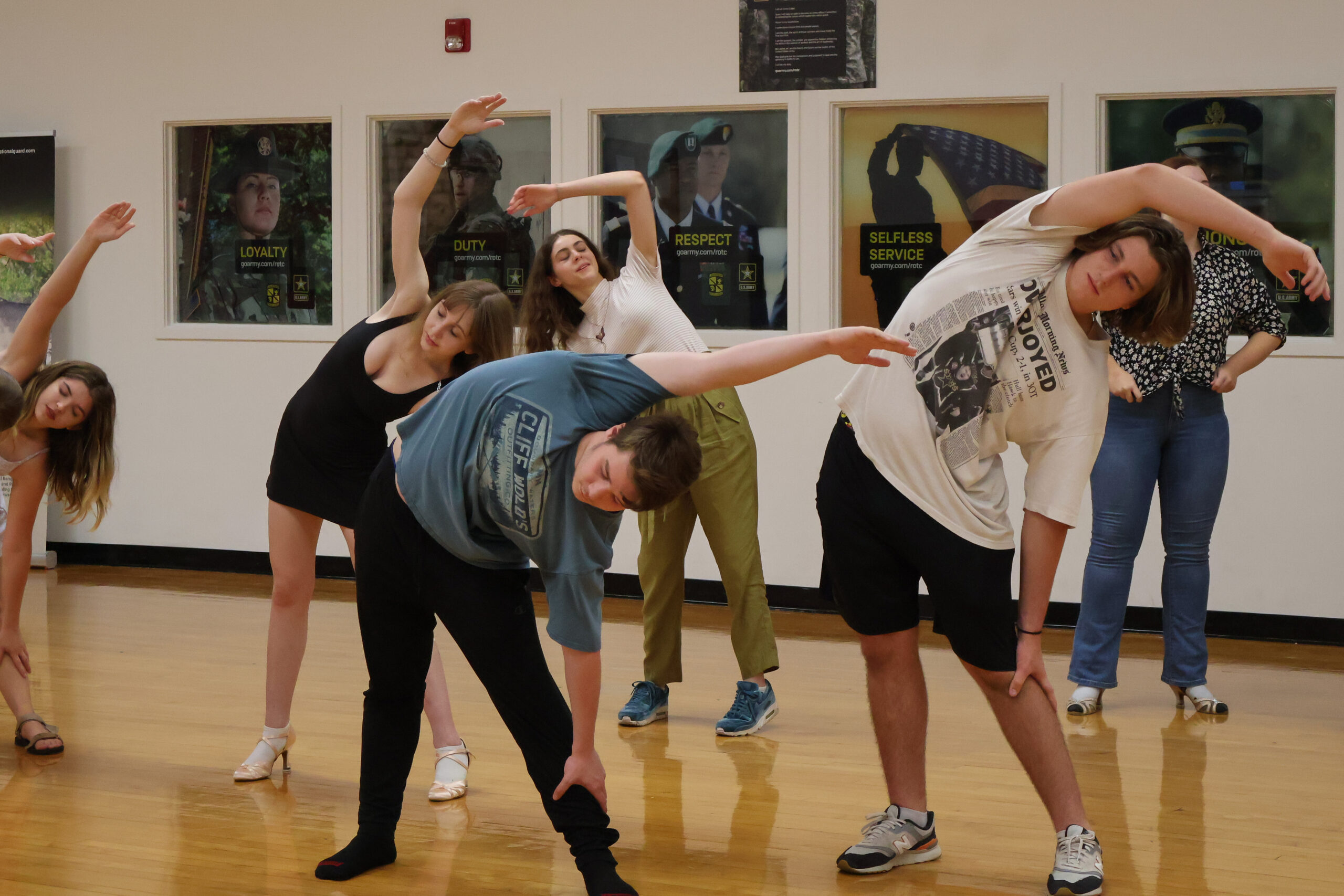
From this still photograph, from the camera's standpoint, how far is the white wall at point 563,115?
5.29 metres

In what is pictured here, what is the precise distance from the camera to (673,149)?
6.05 meters

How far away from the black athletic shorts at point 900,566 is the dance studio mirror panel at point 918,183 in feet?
10.1

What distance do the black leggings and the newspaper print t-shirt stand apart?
795 mm

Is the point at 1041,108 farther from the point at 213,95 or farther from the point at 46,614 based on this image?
the point at 46,614

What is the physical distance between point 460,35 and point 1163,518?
13.1ft

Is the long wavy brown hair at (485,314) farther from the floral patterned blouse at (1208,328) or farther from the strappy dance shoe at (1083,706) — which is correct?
the strappy dance shoe at (1083,706)

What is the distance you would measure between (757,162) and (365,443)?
322 cm

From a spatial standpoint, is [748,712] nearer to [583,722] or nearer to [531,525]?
[583,722]

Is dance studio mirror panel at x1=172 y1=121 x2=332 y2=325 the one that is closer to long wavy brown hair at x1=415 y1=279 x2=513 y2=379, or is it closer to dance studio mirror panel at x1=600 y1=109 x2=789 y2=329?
dance studio mirror panel at x1=600 y1=109 x2=789 y2=329

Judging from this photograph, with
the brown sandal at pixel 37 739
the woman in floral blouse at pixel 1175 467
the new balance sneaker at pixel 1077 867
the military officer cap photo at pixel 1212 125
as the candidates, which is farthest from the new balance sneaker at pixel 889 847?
the military officer cap photo at pixel 1212 125

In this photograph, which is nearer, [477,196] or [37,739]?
[37,739]

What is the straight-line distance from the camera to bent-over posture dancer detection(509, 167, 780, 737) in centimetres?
386

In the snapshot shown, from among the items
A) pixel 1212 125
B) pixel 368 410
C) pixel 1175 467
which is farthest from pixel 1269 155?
pixel 368 410

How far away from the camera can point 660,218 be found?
6.10 meters
